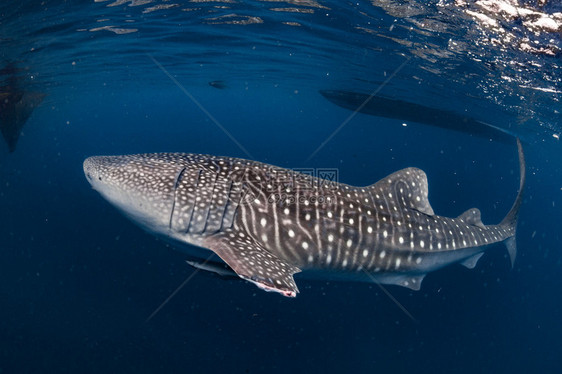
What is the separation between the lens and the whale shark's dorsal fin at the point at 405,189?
609cm

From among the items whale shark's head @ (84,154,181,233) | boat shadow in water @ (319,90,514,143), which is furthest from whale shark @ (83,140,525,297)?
boat shadow in water @ (319,90,514,143)

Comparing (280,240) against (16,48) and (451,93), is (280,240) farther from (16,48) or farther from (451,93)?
(451,93)

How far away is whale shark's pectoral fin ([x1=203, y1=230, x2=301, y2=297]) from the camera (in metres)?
3.61

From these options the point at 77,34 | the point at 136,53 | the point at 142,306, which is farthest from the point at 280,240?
the point at 136,53

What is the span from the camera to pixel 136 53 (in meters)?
17.2

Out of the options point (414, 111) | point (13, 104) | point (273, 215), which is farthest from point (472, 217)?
point (414, 111)

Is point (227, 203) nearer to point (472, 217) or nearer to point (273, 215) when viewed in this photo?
point (273, 215)

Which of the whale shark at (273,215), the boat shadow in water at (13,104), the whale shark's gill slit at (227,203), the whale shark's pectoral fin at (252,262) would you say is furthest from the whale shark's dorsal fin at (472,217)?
→ the boat shadow in water at (13,104)

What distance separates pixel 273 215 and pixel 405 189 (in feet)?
8.43

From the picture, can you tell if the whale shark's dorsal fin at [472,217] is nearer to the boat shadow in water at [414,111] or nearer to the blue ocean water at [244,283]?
the blue ocean water at [244,283]

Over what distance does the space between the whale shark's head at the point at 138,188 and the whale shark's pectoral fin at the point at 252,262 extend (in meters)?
0.79

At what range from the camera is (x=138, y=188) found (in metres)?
4.86

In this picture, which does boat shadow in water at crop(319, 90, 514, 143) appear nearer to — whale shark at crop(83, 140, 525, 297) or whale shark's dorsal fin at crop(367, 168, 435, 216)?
whale shark's dorsal fin at crop(367, 168, 435, 216)

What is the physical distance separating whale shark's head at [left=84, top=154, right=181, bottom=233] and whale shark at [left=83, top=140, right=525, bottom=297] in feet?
0.04
